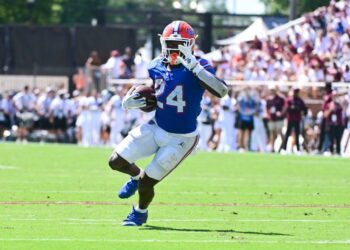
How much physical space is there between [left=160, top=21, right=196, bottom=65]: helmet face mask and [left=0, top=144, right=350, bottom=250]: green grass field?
A: 5.64ft

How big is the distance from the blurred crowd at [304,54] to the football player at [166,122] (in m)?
19.8

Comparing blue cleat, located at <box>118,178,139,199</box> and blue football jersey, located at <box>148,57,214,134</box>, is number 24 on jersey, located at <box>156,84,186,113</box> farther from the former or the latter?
blue cleat, located at <box>118,178,139,199</box>

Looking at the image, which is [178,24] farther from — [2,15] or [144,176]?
[2,15]

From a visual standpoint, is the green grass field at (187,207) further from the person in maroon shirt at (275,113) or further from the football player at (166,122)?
the person in maroon shirt at (275,113)

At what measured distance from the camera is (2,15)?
5778 centimetres

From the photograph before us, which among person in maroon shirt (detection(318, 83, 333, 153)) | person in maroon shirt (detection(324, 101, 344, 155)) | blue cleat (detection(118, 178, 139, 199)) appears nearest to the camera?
blue cleat (detection(118, 178, 139, 199))

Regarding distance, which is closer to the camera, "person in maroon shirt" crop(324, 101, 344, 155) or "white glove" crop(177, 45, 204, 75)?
"white glove" crop(177, 45, 204, 75)

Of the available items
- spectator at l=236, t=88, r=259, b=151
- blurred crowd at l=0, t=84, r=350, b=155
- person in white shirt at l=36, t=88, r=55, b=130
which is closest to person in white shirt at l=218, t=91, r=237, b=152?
blurred crowd at l=0, t=84, r=350, b=155

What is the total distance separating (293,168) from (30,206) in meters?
9.97

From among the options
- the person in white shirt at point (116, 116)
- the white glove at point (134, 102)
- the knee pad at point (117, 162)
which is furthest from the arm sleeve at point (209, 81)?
the person in white shirt at point (116, 116)

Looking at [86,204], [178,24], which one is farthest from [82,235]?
[86,204]

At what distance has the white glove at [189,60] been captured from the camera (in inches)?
443

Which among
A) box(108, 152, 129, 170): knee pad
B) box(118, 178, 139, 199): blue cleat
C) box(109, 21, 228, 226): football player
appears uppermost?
box(109, 21, 228, 226): football player

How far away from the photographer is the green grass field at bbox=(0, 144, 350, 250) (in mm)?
10094
